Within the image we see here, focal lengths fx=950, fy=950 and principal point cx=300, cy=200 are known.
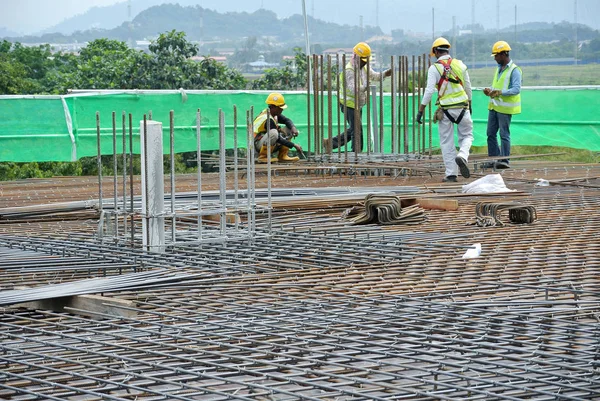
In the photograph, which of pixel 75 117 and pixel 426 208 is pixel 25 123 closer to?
pixel 75 117

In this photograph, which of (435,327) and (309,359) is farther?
(435,327)

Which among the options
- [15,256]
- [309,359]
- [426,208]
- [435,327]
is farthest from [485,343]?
[426,208]

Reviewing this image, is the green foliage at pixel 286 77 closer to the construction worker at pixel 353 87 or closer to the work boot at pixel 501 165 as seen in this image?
the construction worker at pixel 353 87

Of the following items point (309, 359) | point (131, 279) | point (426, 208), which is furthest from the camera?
point (426, 208)

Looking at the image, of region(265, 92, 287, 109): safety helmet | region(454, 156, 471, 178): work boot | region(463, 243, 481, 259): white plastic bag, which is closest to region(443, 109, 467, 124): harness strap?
region(454, 156, 471, 178): work boot

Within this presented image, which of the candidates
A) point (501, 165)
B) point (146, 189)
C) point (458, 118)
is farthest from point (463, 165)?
point (146, 189)

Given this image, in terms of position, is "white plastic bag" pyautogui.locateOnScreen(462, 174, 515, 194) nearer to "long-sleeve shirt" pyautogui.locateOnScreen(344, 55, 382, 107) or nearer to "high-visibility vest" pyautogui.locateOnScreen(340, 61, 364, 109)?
"high-visibility vest" pyautogui.locateOnScreen(340, 61, 364, 109)

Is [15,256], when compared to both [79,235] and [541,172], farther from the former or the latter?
[541,172]

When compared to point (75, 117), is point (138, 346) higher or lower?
lower

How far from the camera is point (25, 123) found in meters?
11.8

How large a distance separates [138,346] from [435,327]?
133cm

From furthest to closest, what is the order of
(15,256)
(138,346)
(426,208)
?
(426,208)
(15,256)
(138,346)

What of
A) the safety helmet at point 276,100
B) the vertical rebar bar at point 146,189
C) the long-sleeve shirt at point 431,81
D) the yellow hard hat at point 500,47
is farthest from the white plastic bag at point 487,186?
the safety helmet at point 276,100

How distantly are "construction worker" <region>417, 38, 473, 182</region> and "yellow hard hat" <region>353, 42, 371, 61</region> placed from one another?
1404 mm
